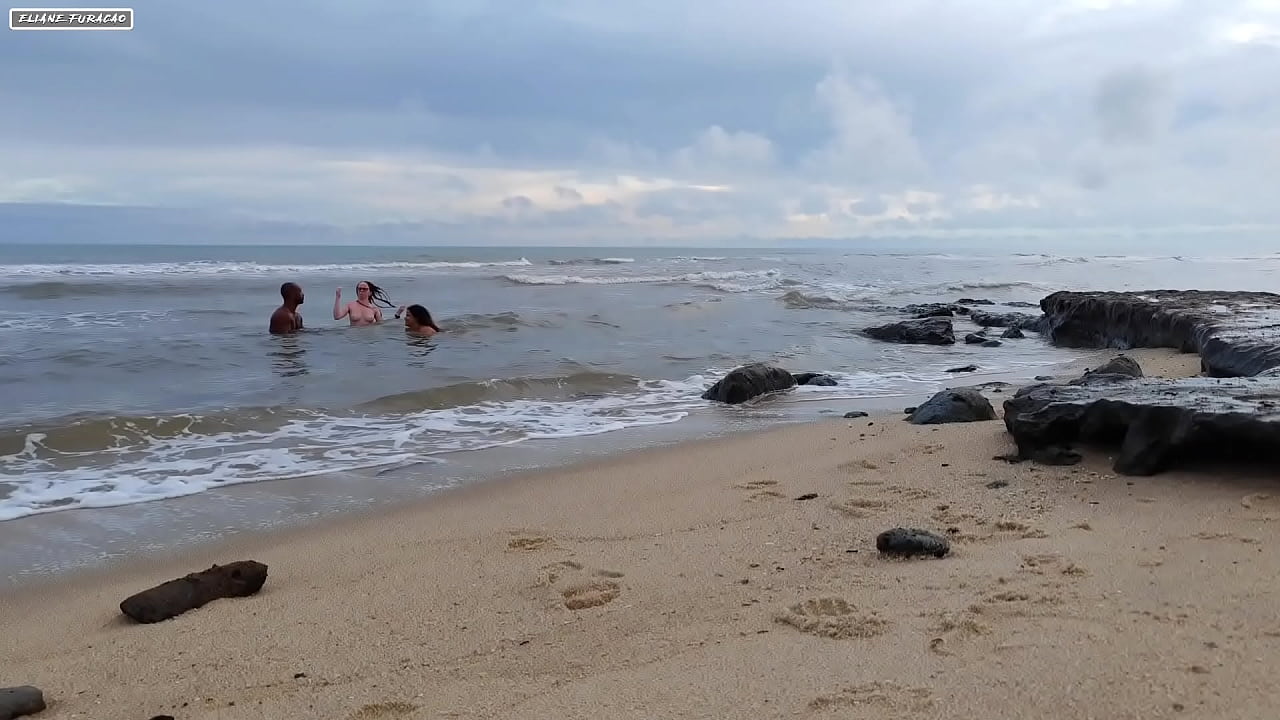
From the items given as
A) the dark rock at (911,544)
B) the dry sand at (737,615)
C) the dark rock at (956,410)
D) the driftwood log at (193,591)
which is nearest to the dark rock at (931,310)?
the dark rock at (956,410)

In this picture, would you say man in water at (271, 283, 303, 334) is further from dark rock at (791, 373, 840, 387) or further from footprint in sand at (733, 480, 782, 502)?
footprint in sand at (733, 480, 782, 502)

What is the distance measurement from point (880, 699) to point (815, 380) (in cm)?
775

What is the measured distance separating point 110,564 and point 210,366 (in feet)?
23.8

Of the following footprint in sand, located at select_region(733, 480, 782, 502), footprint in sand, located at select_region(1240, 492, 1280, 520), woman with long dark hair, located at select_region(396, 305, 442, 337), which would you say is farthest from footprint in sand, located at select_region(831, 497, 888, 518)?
woman with long dark hair, located at select_region(396, 305, 442, 337)

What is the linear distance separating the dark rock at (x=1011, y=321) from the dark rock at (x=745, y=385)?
8.80 metres

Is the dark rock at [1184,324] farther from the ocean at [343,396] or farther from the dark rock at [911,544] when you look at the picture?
the dark rock at [911,544]

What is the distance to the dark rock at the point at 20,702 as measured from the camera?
2.44 meters

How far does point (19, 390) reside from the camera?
29.6 feet

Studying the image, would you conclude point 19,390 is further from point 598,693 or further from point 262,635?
point 598,693

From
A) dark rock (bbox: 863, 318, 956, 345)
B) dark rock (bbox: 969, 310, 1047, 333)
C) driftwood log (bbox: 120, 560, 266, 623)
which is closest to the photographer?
driftwood log (bbox: 120, 560, 266, 623)

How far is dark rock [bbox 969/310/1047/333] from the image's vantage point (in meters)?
15.9

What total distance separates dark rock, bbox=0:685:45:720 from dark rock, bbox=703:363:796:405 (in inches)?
263

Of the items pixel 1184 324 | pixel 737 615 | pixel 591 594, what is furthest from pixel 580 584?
pixel 1184 324

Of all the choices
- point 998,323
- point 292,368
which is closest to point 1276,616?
point 292,368
